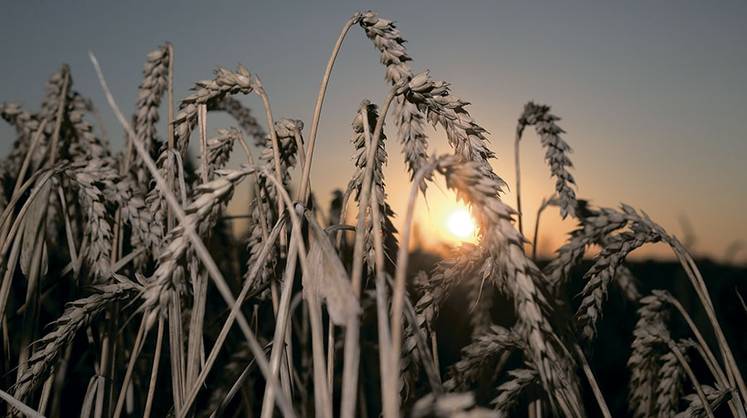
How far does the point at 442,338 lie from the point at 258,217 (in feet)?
9.83

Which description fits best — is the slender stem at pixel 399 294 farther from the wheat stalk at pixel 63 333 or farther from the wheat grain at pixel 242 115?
the wheat grain at pixel 242 115

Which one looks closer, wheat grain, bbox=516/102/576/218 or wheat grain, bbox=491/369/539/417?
wheat grain, bbox=491/369/539/417

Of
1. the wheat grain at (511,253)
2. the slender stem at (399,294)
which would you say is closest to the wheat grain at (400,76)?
the wheat grain at (511,253)

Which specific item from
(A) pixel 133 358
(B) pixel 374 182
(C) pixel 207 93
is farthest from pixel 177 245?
(A) pixel 133 358

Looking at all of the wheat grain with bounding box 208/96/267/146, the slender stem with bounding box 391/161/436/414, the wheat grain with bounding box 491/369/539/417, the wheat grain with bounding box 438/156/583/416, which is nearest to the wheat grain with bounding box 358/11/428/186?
the wheat grain with bounding box 438/156/583/416

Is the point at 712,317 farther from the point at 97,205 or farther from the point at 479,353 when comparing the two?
the point at 97,205

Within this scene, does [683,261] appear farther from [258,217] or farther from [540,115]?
[258,217]

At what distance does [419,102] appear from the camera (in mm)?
1298

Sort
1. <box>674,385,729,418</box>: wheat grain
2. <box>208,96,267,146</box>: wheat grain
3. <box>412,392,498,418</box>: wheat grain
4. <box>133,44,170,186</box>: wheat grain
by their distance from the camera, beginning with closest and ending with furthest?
1. <box>412,392,498,418</box>: wheat grain
2. <box>674,385,729,418</box>: wheat grain
3. <box>133,44,170,186</box>: wheat grain
4. <box>208,96,267,146</box>: wheat grain

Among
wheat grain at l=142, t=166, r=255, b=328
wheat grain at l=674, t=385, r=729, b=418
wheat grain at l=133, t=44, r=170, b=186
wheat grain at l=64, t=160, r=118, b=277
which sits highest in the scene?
wheat grain at l=133, t=44, r=170, b=186

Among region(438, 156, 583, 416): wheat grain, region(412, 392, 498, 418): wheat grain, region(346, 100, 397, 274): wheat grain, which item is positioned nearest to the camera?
region(412, 392, 498, 418): wheat grain

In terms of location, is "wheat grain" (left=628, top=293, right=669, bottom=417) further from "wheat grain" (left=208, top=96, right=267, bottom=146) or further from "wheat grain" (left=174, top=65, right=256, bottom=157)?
"wheat grain" (left=208, top=96, right=267, bottom=146)

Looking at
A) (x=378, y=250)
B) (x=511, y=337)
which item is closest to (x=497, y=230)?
(x=378, y=250)

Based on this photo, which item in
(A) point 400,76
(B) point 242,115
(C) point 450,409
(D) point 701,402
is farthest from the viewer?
(B) point 242,115
